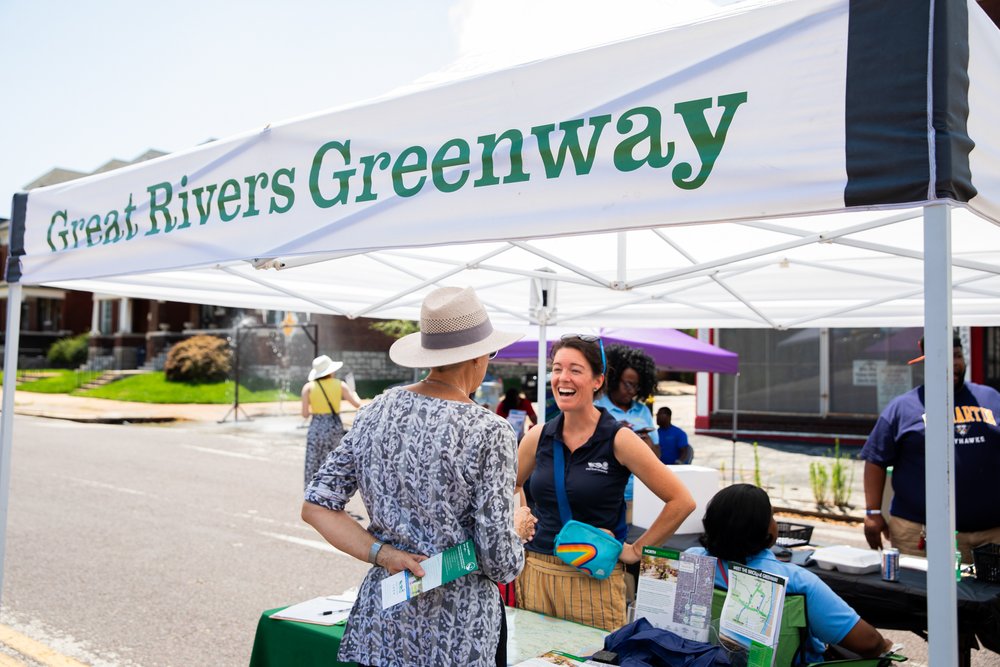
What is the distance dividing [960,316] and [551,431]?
3.81 meters

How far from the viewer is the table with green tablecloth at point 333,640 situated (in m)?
2.85

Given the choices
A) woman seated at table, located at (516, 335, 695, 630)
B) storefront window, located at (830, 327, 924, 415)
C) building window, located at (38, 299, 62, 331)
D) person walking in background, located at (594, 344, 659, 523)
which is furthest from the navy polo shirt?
building window, located at (38, 299, 62, 331)

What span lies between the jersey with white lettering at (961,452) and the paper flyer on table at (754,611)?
2.30 metres

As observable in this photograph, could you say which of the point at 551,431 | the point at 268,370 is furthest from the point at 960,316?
the point at 268,370

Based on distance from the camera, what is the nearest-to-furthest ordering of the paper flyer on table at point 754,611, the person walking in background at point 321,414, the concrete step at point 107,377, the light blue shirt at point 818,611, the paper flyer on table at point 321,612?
the paper flyer on table at point 754,611
the light blue shirt at point 818,611
the paper flyer on table at point 321,612
the person walking in background at point 321,414
the concrete step at point 107,377

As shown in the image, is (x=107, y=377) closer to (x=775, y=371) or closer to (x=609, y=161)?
(x=775, y=371)

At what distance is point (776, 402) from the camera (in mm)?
17953

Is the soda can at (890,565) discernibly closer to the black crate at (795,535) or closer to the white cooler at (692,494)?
the black crate at (795,535)

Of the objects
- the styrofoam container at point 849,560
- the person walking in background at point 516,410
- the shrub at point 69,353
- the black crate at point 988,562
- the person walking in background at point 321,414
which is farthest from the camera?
the shrub at point 69,353

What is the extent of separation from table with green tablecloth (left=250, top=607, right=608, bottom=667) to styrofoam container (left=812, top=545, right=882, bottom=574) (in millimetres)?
1512

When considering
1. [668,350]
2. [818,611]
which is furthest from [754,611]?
[668,350]

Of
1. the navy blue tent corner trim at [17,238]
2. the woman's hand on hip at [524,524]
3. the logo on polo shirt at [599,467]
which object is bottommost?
the woman's hand on hip at [524,524]

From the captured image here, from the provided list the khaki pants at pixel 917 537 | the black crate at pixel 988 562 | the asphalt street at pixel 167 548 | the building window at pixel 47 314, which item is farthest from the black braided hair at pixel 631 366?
the building window at pixel 47 314

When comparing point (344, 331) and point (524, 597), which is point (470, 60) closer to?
point (524, 597)
